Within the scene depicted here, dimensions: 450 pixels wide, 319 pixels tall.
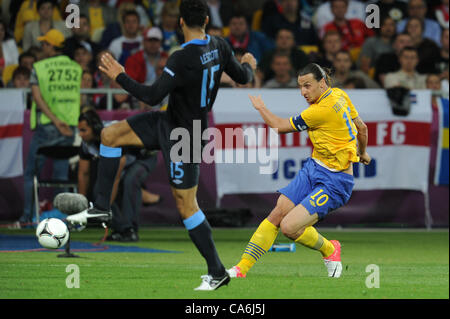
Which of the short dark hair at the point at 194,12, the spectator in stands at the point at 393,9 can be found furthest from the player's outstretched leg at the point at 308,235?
the spectator in stands at the point at 393,9

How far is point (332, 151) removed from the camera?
8617 millimetres

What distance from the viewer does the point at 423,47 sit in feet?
57.2

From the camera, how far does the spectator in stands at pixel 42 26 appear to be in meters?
16.9

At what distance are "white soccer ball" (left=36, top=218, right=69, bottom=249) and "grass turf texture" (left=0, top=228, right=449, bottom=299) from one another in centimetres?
25

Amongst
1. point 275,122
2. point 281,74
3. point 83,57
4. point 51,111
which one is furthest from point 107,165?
point 281,74

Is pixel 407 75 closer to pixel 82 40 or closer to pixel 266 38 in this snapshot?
pixel 266 38

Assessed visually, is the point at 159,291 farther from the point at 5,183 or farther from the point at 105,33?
the point at 105,33

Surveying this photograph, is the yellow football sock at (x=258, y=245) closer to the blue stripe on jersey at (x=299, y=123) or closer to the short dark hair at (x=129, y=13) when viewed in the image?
the blue stripe on jersey at (x=299, y=123)

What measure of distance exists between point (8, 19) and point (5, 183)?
14.4ft

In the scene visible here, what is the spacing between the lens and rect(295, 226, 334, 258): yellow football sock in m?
8.80

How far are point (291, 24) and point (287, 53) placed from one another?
5.83 feet

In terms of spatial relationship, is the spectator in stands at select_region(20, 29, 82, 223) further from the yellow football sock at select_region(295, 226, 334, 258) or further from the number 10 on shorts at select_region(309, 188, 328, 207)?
the number 10 on shorts at select_region(309, 188, 328, 207)

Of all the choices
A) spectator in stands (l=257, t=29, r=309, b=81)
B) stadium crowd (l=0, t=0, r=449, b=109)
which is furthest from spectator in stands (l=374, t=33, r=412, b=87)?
spectator in stands (l=257, t=29, r=309, b=81)

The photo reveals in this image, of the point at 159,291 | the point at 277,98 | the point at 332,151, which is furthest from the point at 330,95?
the point at 277,98
